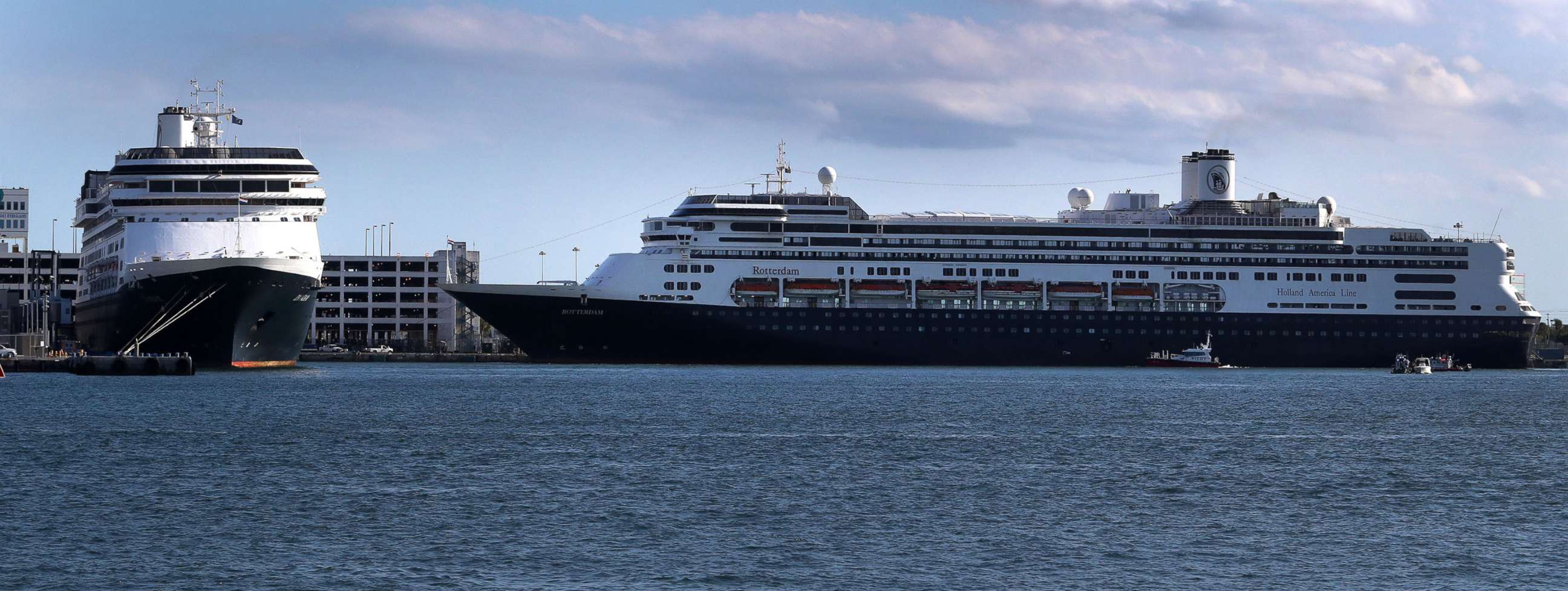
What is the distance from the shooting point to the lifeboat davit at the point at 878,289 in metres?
112

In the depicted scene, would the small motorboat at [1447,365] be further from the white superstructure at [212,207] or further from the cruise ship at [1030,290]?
the white superstructure at [212,207]

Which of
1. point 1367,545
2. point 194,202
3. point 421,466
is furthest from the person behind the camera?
point 194,202

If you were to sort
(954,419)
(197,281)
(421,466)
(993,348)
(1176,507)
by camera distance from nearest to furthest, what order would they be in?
1. (1176,507)
2. (421,466)
3. (954,419)
4. (197,281)
5. (993,348)

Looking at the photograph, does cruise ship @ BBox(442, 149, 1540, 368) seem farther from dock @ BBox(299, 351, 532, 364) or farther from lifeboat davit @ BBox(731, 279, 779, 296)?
dock @ BBox(299, 351, 532, 364)

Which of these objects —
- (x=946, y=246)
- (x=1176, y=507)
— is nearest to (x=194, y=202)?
(x=946, y=246)

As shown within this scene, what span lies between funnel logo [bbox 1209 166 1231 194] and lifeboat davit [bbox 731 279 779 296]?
30.5 meters

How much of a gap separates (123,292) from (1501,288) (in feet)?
271

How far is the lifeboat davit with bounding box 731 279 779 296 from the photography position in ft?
360

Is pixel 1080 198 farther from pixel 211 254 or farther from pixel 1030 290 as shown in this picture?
pixel 211 254

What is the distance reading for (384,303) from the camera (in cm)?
17400

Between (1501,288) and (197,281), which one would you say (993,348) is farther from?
(197,281)

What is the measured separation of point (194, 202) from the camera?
9338 cm

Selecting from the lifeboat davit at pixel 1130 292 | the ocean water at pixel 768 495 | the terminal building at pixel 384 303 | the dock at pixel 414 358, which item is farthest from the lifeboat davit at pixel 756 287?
the terminal building at pixel 384 303

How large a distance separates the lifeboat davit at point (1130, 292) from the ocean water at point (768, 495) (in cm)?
Answer: 4206
